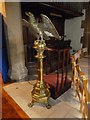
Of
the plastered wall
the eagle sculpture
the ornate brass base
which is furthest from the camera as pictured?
the plastered wall

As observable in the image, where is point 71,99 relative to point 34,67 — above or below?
below

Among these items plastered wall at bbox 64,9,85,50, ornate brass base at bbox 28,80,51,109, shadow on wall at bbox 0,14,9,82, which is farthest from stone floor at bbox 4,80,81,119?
plastered wall at bbox 64,9,85,50

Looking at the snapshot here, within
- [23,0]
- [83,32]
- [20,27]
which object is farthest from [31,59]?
[83,32]

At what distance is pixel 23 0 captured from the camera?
2789 mm

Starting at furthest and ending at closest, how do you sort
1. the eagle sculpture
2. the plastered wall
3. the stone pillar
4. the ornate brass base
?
the plastered wall
the stone pillar
the ornate brass base
the eagle sculpture

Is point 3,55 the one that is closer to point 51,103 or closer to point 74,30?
point 51,103

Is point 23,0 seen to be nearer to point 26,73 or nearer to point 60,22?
point 26,73

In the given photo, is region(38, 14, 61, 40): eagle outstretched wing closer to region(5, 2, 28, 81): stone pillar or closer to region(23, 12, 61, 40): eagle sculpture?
region(23, 12, 61, 40): eagle sculpture

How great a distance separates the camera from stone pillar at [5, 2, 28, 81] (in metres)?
2.60

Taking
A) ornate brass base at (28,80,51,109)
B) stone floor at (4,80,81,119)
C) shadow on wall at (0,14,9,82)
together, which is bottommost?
stone floor at (4,80,81,119)

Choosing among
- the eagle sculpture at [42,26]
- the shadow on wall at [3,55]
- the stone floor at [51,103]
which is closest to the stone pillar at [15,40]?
the shadow on wall at [3,55]

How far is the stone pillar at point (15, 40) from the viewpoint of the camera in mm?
2602

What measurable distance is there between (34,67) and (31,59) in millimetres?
275

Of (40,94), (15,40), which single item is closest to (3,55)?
(15,40)
